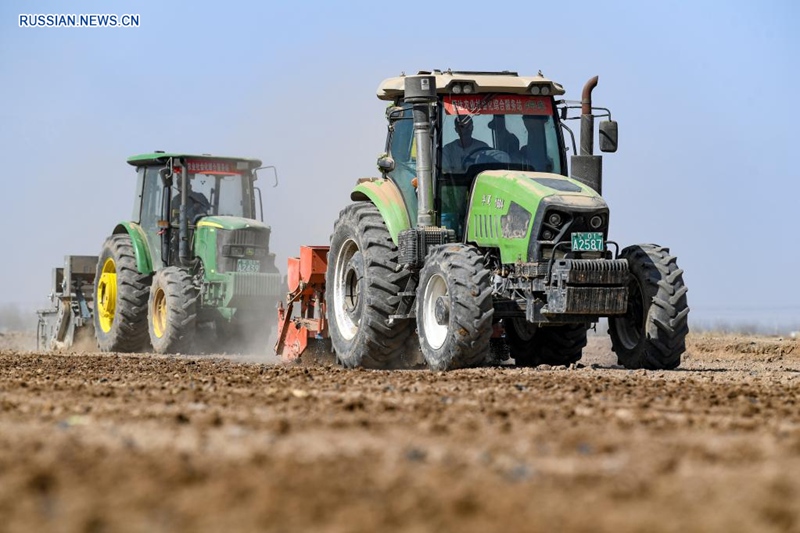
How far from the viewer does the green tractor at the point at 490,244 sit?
1230cm

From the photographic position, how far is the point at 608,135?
42.9ft

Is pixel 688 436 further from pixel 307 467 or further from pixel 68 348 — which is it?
pixel 68 348

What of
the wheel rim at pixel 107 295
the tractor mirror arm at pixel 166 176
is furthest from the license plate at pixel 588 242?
the wheel rim at pixel 107 295

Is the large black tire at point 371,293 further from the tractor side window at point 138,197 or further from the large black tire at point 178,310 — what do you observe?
the tractor side window at point 138,197

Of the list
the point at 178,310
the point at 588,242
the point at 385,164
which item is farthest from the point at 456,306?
the point at 178,310

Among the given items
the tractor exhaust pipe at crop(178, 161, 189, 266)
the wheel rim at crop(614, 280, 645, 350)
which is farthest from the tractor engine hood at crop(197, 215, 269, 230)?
the wheel rim at crop(614, 280, 645, 350)

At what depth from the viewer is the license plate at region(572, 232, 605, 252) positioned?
1237 centimetres

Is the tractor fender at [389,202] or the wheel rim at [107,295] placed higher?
the tractor fender at [389,202]

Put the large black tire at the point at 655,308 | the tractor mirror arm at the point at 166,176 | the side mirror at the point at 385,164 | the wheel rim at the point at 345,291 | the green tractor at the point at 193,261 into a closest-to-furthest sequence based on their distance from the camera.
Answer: the large black tire at the point at 655,308 < the side mirror at the point at 385,164 < the wheel rim at the point at 345,291 < the green tractor at the point at 193,261 < the tractor mirror arm at the point at 166,176

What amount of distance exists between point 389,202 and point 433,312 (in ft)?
4.60

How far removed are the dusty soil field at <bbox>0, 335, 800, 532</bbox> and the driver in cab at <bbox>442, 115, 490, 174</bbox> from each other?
3.50m

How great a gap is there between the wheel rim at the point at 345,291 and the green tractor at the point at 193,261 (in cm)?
423

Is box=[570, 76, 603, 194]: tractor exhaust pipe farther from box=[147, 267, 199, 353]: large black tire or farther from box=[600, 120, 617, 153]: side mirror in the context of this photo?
box=[147, 267, 199, 353]: large black tire

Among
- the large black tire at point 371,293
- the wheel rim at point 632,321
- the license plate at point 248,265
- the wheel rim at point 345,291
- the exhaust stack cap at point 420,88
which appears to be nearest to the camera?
the exhaust stack cap at point 420,88
